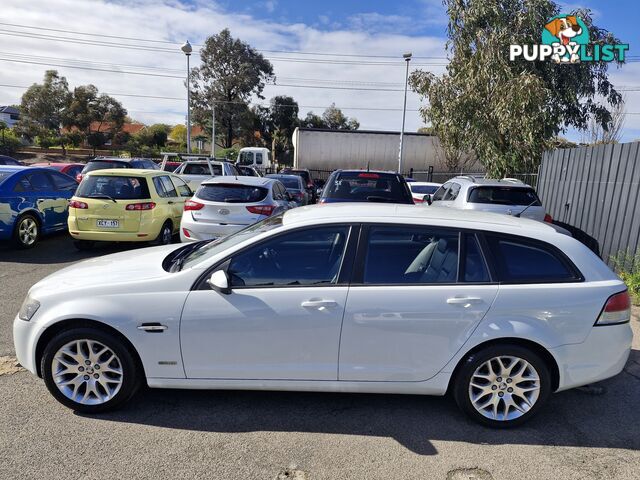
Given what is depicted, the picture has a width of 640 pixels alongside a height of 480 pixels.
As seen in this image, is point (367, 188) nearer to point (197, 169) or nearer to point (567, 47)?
point (197, 169)

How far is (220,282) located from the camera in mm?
3002

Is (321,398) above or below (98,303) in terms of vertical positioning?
below

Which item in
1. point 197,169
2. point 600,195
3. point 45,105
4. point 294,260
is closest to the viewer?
point 294,260

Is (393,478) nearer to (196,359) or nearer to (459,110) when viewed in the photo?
(196,359)

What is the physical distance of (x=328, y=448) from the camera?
2.95 metres

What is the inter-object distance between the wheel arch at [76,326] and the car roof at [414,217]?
1423 mm

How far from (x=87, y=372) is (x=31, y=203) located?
6.72 meters

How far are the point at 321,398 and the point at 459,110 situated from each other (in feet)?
38.8

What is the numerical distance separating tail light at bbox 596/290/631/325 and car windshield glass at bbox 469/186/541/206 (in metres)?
5.37

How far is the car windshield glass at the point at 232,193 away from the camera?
301 inches

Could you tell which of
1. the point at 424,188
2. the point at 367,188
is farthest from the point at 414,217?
the point at 424,188

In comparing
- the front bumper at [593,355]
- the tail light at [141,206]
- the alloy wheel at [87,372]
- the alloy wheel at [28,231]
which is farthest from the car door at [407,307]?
the alloy wheel at [28,231]

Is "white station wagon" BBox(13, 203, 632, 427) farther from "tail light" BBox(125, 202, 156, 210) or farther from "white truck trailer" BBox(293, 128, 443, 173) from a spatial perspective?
"white truck trailer" BBox(293, 128, 443, 173)

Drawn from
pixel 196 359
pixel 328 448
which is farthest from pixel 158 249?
pixel 328 448
